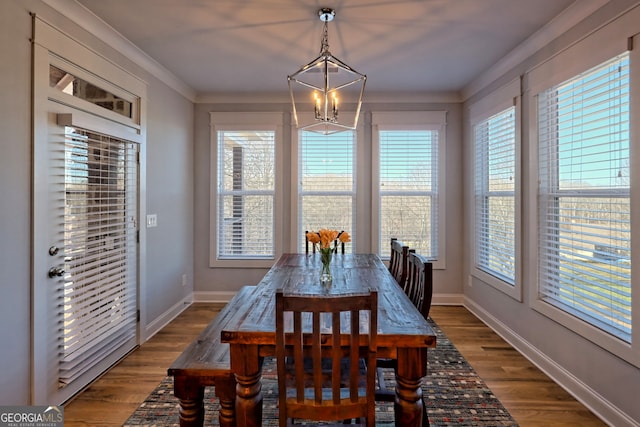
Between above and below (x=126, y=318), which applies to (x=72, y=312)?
above

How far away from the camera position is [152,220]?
11.1ft

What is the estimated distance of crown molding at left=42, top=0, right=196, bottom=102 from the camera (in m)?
2.28

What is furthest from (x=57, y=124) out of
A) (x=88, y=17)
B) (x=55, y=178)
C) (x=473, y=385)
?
(x=473, y=385)

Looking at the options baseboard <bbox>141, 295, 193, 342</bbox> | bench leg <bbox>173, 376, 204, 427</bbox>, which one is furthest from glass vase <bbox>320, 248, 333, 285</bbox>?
baseboard <bbox>141, 295, 193, 342</bbox>

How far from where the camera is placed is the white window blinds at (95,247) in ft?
7.47

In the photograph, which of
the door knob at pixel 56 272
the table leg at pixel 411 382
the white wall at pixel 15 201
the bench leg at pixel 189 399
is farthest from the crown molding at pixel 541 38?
the door knob at pixel 56 272

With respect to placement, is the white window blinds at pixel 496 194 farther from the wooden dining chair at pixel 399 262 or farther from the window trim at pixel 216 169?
the window trim at pixel 216 169

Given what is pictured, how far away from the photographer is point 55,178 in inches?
85.8

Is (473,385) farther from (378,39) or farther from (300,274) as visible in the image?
(378,39)

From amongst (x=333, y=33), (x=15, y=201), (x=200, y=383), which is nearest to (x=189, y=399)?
(x=200, y=383)

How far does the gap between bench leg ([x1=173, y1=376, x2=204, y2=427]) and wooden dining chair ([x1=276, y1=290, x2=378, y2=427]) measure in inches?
18.1

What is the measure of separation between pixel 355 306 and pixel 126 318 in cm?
245

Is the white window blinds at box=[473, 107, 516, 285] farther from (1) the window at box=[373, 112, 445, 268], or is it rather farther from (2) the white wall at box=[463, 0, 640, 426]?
(1) the window at box=[373, 112, 445, 268]

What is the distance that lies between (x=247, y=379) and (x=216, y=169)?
333cm
